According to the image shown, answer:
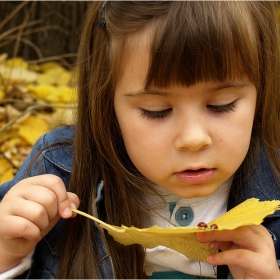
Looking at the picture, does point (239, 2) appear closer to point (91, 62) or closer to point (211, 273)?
point (91, 62)

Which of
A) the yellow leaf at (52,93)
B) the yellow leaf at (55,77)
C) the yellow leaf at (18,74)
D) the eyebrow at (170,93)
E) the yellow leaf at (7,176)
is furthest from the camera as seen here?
the yellow leaf at (55,77)

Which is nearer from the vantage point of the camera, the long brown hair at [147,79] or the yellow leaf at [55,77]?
the long brown hair at [147,79]

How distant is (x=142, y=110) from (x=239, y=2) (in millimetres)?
327

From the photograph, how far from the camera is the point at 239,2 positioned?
1123 mm

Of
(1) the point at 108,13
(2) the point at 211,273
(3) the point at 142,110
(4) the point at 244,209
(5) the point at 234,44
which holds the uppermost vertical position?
(1) the point at 108,13

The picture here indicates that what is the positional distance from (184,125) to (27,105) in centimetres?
135

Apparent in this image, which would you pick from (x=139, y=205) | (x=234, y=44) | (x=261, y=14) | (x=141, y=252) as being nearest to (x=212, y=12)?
(x=234, y=44)

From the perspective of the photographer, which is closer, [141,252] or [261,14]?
[261,14]

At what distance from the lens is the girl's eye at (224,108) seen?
3.59 ft

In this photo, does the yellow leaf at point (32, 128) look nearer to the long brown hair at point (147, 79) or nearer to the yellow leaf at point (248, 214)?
the long brown hair at point (147, 79)

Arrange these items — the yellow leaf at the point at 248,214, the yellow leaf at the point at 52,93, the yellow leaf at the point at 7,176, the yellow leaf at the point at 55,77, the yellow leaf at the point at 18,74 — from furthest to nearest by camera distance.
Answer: the yellow leaf at the point at 55,77 → the yellow leaf at the point at 18,74 → the yellow leaf at the point at 52,93 → the yellow leaf at the point at 7,176 → the yellow leaf at the point at 248,214

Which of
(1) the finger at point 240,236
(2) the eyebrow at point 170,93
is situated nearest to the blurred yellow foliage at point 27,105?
(2) the eyebrow at point 170,93

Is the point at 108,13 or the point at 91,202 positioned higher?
the point at 108,13

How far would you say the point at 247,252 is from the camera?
1.13 m
